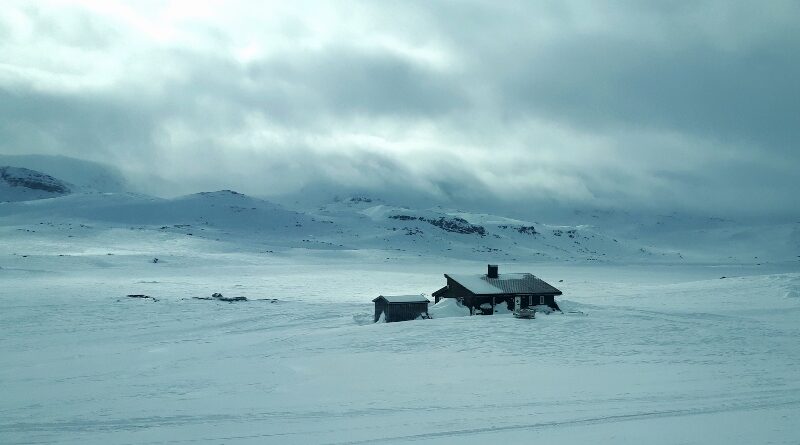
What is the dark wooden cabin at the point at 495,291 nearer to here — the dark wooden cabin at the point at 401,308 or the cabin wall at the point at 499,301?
the cabin wall at the point at 499,301

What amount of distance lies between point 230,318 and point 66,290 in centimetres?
2050

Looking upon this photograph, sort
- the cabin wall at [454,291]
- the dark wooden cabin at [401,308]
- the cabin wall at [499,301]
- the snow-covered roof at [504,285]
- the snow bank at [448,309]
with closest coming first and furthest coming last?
the dark wooden cabin at [401,308]
the snow bank at [448,309]
the cabin wall at [499,301]
the snow-covered roof at [504,285]
the cabin wall at [454,291]

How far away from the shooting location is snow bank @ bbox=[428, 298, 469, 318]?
38812 mm

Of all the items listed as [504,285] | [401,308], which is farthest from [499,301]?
[401,308]

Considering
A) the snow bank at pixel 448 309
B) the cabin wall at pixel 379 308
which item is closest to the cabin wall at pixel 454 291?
the snow bank at pixel 448 309

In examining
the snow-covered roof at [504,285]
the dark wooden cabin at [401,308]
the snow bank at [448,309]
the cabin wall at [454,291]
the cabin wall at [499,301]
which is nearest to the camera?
the dark wooden cabin at [401,308]

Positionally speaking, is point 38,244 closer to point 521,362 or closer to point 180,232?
point 180,232

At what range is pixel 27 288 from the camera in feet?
162

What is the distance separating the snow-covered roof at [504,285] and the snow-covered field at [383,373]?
10.7ft

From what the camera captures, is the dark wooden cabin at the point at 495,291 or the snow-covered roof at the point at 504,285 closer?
the dark wooden cabin at the point at 495,291

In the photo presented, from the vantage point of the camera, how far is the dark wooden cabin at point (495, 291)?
3944 centimetres

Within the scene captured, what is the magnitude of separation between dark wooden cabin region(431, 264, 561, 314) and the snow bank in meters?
0.52

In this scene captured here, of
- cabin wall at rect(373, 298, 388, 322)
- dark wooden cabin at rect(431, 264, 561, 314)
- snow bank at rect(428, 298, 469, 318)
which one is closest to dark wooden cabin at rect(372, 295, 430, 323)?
cabin wall at rect(373, 298, 388, 322)

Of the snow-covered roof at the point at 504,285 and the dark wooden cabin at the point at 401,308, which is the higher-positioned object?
the snow-covered roof at the point at 504,285
